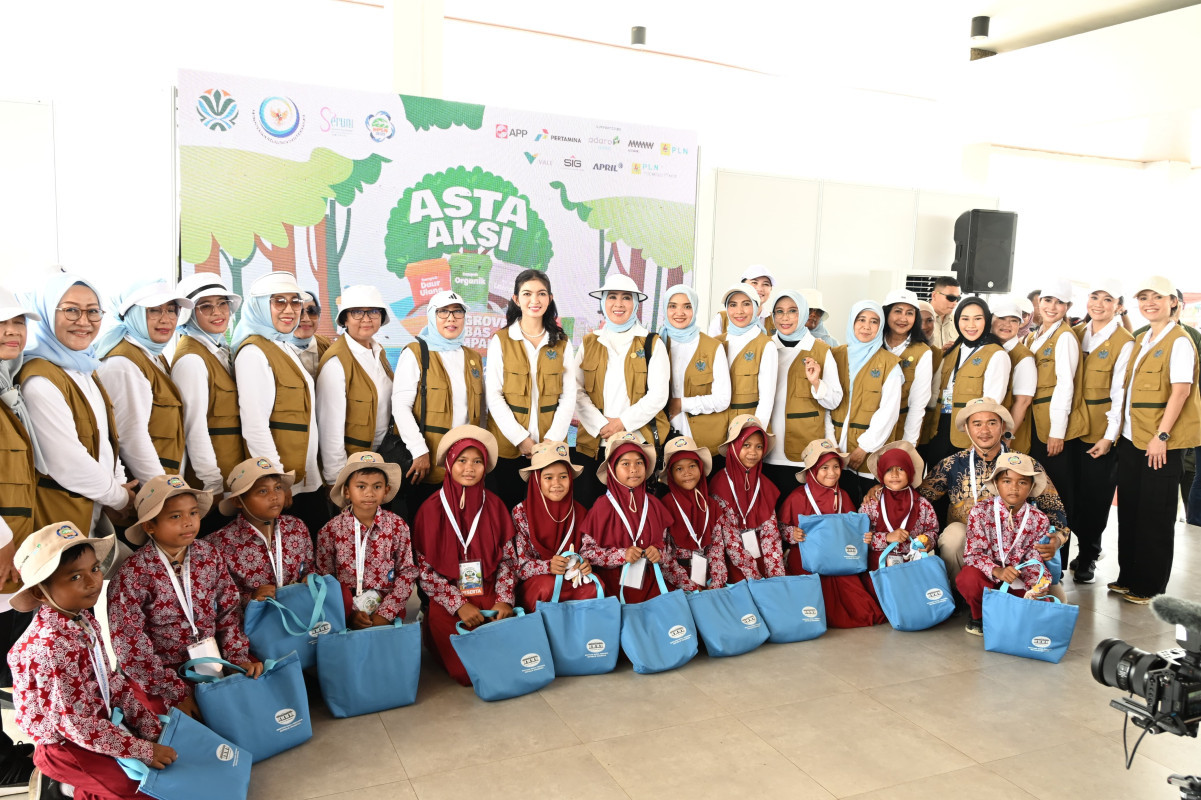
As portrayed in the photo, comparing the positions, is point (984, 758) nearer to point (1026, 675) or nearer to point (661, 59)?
point (1026, 675)

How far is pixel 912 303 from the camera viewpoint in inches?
173

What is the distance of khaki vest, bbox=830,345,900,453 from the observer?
431cm

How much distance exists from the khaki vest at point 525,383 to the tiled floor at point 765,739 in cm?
109

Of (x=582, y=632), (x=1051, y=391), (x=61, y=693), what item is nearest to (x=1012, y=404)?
(x=1051, y=391)

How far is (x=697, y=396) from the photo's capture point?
4223mm

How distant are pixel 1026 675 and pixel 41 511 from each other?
12.0 feet

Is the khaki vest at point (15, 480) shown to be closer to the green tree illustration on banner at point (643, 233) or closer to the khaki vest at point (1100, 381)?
the green tree illustration on banner at point (643, 233)

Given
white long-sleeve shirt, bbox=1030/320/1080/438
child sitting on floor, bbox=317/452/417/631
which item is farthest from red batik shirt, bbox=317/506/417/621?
white long-sleeve shirt, bbox=1030/320/1080/438

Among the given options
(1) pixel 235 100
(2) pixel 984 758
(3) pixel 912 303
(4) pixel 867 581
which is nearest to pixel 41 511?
(1) pixel 235 100

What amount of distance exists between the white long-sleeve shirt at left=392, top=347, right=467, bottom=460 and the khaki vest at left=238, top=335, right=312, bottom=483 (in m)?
0.41

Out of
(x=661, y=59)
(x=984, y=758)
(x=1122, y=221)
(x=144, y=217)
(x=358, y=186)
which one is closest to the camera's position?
(x=984, y=758)

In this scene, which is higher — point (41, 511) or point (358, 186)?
point (358, 186)

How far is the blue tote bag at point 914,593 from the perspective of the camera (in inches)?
154

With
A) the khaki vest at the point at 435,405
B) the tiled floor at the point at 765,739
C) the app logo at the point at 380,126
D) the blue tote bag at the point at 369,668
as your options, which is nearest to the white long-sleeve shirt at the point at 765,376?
the tiled floor at the point at 765,739
